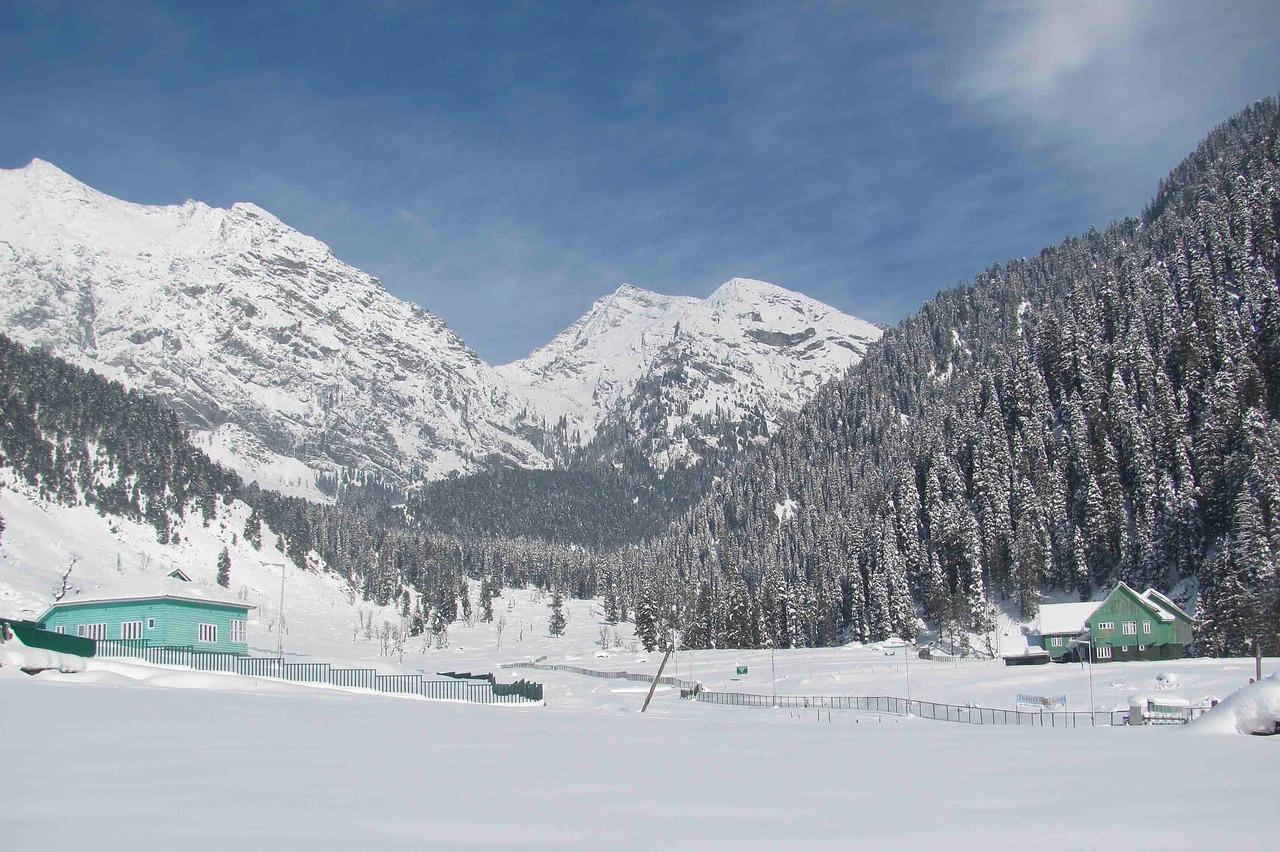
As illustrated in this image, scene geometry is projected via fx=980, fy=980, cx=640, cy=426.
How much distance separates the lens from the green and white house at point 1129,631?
A: 323 feet

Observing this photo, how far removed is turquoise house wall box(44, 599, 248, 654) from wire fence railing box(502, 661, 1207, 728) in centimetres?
3612

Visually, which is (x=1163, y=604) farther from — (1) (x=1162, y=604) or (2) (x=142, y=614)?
(2) (x=142, y=614)

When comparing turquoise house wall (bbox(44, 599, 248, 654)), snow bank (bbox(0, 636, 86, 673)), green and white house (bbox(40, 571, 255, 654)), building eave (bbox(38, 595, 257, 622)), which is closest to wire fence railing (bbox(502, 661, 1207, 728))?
green and white house (bbox(40, 571, 255, 654))

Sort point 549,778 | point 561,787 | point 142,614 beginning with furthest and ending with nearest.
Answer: point 142,614, point 549,778, point 561,787

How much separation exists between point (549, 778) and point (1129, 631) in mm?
97993

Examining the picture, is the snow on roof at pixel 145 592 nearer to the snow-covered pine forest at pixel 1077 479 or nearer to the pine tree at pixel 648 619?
the snow-covered pine forest at pixel 1077 479

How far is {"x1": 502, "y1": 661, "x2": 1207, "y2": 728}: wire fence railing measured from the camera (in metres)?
47.1

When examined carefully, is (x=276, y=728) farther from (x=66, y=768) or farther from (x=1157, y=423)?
(x=1157, y=423)

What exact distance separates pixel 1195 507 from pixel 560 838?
11094cm

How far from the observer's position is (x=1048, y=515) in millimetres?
128750

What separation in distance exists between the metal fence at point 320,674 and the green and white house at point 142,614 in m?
15.9

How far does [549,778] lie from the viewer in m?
18.3

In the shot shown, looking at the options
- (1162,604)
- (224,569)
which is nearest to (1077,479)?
(1162,604)

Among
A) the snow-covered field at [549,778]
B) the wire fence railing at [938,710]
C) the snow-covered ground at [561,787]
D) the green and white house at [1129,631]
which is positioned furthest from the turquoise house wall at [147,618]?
the green and white house at [1129,631]
